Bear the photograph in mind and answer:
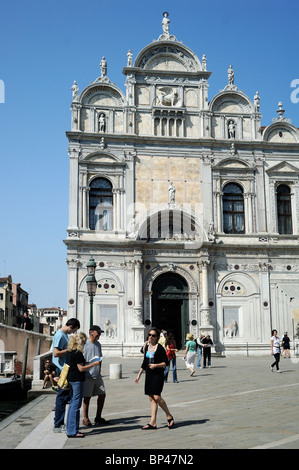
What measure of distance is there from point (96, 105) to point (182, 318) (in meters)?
13.7

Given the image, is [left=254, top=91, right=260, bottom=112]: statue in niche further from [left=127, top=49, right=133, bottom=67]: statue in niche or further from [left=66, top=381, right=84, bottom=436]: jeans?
[left=66, top=381, right=84, bottom=436]: jeans

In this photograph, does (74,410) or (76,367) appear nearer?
(74,410)

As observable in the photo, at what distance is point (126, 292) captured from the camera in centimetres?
3194

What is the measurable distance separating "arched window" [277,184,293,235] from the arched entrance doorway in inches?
279

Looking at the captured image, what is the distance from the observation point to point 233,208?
34.3 m

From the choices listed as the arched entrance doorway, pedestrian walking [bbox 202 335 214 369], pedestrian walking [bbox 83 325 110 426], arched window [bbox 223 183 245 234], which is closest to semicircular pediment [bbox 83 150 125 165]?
arched window [bbox 223 183 245 234]

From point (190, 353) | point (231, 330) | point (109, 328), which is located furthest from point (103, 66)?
point (190, 353)

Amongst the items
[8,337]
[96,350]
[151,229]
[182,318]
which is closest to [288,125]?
[151,229]

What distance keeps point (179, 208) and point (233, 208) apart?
3.59m

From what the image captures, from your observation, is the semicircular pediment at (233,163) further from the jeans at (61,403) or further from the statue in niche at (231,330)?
the jeans at (61,403)

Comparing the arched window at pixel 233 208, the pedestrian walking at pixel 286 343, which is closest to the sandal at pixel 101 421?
the pedestrian walking at pixel 286 343

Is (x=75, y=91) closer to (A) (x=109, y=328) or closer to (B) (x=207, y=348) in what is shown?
(A) (x=109, y=328)
